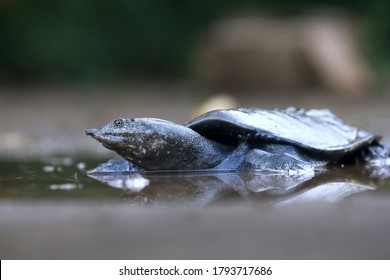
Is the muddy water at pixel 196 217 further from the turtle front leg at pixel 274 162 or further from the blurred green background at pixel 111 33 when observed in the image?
the blurred green background at pixel 111 33

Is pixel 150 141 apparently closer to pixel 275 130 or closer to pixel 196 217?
pixel 275 130

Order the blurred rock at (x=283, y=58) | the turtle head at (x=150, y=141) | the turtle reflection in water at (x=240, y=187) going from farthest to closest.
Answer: the blurred rock at (x=283, y=58), the turtle head at (x=150, y=141), the turtle reflection in water at (x=240, y=187)

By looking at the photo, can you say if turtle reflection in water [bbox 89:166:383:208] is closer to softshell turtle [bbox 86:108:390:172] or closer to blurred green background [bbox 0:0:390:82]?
softshell turtle [bbox 86:108:390:172]

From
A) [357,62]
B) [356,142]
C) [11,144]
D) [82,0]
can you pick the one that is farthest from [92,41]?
[356,142]

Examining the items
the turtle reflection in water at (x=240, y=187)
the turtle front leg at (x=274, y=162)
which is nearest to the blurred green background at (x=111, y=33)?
the turtle front leg at (x=274, y=162)

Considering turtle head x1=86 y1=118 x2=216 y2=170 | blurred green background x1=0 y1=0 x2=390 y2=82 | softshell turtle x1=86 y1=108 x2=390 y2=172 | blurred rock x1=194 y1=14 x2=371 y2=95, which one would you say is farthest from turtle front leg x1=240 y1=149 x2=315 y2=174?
blurred green background x1=0 y1=0 x2=390 y2=82
